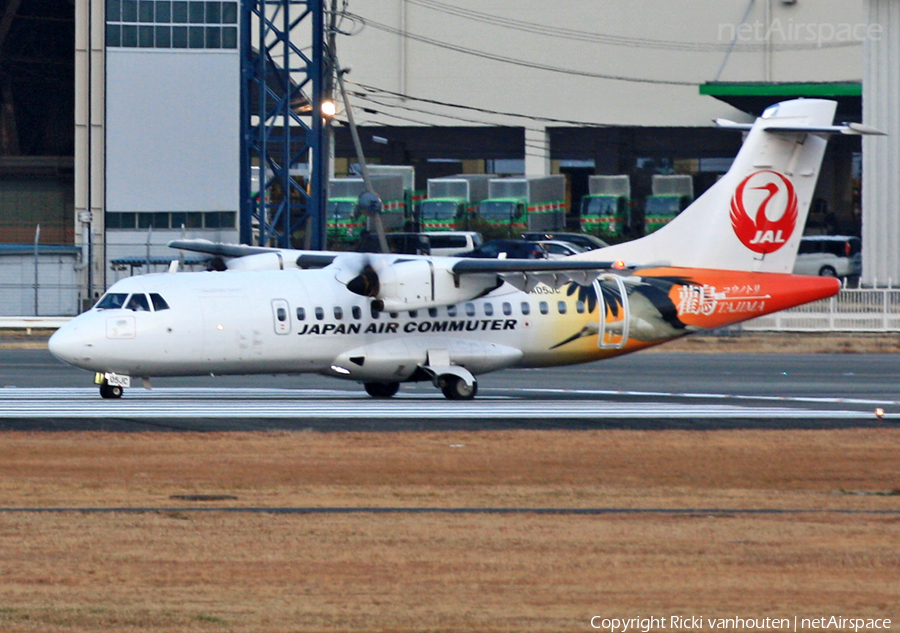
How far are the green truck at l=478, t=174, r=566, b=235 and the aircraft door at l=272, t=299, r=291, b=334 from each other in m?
39.8

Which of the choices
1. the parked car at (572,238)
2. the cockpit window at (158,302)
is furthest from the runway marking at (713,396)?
the parked car at (572,238)

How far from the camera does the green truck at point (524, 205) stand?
61594mm

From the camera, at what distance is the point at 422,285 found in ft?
73.6

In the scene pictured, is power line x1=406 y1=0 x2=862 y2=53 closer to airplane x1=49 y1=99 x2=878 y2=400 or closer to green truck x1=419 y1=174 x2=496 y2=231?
green truck x1=419 y1=174 x2=496 y2=231

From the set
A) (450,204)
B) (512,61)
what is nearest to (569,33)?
(512,61)

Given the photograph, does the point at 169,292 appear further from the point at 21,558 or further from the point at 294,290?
the point at 21,558

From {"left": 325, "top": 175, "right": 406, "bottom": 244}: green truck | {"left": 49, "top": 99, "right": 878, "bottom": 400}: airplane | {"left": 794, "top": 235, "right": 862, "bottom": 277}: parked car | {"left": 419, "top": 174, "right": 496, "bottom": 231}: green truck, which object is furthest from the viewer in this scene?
{"left": 419, "top": 174, "right": 496, "bottom": 231}: green truck

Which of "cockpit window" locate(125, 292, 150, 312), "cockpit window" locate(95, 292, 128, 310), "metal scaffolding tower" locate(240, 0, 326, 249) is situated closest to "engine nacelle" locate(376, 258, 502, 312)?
"cockpit window" locate(125, 292, 150, 312)

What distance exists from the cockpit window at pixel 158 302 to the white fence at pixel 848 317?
21.6 meters

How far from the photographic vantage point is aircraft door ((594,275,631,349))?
939 inches

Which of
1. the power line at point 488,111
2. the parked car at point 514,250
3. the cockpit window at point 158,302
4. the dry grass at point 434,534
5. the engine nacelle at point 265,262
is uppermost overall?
the power line at point 488,111

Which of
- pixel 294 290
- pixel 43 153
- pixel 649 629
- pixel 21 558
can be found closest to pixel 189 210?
pixel 43 153

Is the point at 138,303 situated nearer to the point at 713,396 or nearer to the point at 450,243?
the point at 713,396

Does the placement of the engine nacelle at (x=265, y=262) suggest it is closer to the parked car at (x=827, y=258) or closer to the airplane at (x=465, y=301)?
the airplane at (x=465, y=301)
